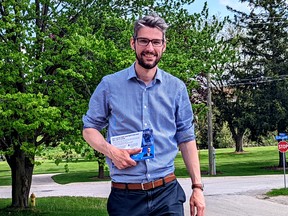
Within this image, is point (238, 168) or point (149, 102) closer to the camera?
point (149, 102)

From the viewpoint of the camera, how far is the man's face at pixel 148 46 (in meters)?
3.13

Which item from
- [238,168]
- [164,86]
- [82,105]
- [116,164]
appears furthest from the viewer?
[238,168]

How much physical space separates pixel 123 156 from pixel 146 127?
24 cm

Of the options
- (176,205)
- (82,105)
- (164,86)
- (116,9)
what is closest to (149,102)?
(164,86)

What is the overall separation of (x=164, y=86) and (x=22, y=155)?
13.1m

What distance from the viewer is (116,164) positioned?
3029 millimetres

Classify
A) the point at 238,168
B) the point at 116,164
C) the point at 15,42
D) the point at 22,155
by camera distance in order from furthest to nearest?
the point at 238,168, the point at 22,155, the point at 15,42, the point at 116,164

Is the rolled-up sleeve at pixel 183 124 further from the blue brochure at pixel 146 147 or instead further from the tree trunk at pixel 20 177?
the tree trunk at pixel 20 177

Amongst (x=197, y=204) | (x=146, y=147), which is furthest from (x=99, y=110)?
(x=197, y=204)

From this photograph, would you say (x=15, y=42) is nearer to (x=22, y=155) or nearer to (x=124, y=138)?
(x=22, y=155)

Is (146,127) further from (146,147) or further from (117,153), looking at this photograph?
(117,153)

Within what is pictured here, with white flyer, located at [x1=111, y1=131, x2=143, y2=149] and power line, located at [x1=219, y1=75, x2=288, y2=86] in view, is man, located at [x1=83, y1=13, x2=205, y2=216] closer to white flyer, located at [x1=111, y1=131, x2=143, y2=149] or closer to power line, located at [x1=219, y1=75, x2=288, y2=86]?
white flyer, located at [x1=111, y1=131, x2=143, y2=149]

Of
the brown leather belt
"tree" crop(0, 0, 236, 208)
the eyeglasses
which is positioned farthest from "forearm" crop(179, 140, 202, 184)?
"tree" crop(0, 0, 236, 208)

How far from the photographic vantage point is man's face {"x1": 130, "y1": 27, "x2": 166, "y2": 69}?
3127mm
